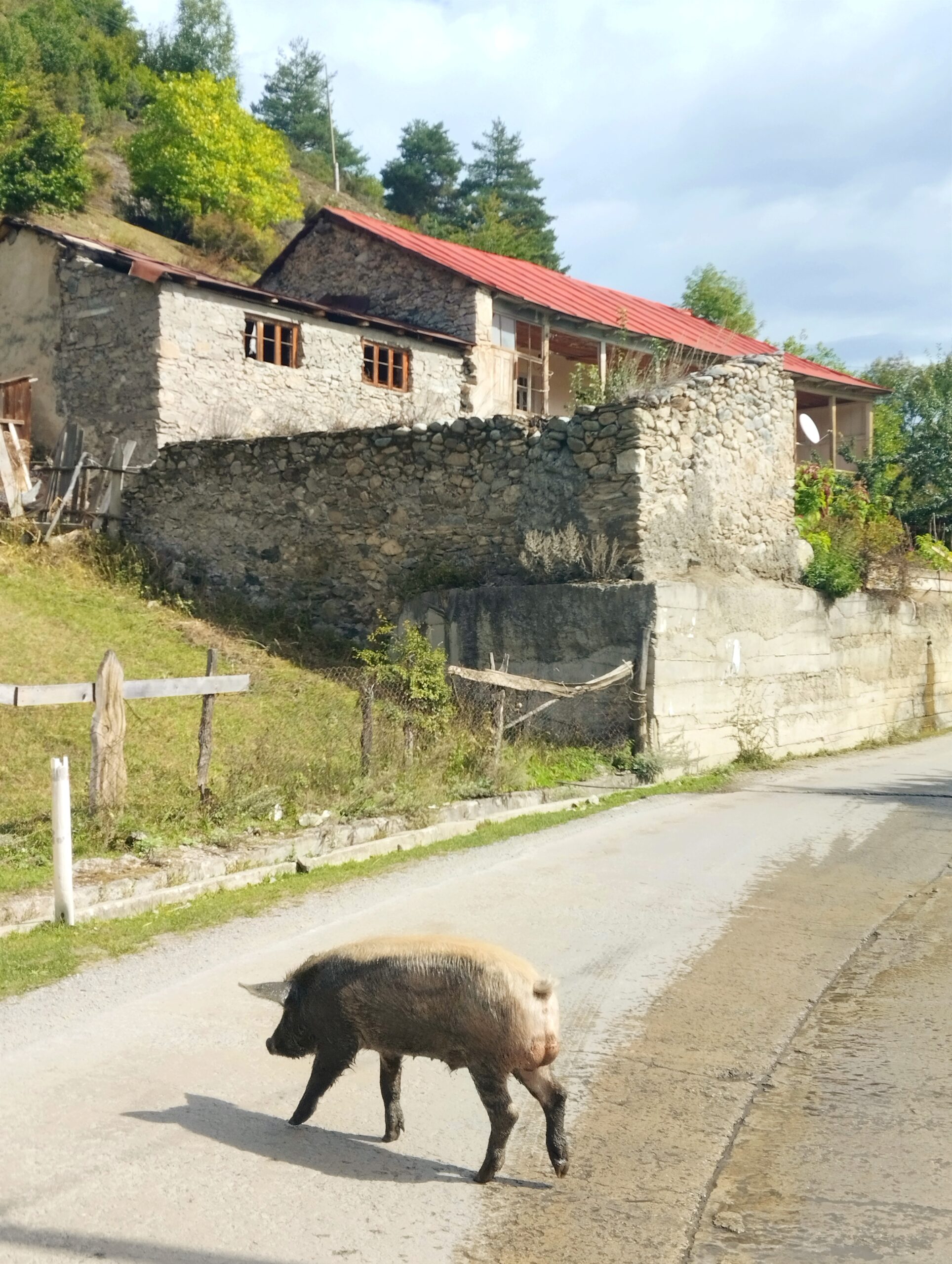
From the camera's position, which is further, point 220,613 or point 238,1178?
point 220,613

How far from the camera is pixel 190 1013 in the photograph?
564cm

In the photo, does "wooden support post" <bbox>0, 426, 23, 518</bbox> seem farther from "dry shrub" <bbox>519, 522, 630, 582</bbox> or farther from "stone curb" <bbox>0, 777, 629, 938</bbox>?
"stone curb" <bbox>0, 777, 629, 938</bbox>

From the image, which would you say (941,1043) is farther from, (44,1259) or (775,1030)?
(44,1259)

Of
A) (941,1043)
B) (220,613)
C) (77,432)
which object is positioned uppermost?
(77,432)

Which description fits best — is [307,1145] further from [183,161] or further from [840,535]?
[183,161]

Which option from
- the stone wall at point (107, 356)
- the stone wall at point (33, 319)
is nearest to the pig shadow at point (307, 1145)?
the stone wall at point (107, 356)

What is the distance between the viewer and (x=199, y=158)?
50875mm

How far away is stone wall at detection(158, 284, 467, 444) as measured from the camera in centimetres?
2012

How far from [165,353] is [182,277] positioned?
4.20 ft

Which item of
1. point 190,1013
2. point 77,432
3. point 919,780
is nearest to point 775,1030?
point 190,1013

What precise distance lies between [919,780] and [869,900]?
6345 millimetres

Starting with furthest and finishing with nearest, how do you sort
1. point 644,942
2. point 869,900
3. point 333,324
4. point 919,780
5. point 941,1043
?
point 333,324 → point 919,780 → point 869,900 → point 644,942 → point 941,1043

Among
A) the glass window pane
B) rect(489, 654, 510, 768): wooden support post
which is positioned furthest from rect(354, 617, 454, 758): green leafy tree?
the glass window pane

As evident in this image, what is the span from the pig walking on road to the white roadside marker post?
3.11 meters
